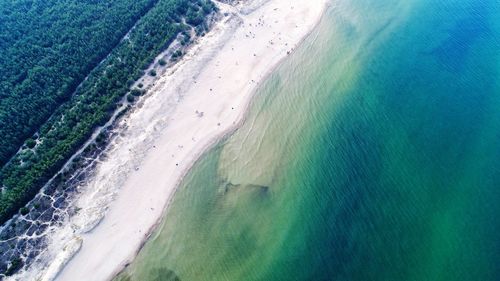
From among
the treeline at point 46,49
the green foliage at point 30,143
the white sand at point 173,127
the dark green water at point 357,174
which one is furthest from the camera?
the treeline at point 46,49

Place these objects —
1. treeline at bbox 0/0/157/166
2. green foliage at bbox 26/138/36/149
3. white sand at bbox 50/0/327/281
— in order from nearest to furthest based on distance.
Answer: white sand at bbox 50/0/327/281 → green foliage at bbox 26/138/36/149 → treeline at bbox 0/0/157/166

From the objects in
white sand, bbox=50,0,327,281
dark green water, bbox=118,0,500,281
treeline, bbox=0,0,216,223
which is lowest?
dark green water, bbox=118,0,500,281

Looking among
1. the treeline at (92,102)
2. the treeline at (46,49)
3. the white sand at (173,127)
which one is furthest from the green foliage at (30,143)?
the white sand at (173,127)

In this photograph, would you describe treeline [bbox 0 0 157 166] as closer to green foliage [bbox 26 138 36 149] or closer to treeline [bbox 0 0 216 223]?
treeline [bbox 0 0 216 223]

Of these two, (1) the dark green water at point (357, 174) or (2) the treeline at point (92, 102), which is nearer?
(1) the dark green water at point (357, 174)

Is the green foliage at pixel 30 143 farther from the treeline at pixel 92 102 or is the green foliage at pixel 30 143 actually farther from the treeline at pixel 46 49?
the treeline at pixel 46 49

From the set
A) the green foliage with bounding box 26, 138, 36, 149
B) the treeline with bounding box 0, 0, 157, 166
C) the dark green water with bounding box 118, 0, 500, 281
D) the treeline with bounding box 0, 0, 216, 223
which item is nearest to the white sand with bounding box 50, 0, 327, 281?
the dark green water with bounding box 118, 0, 500, 281

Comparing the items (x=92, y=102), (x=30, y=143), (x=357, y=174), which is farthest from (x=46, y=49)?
(x=357, y=174)
